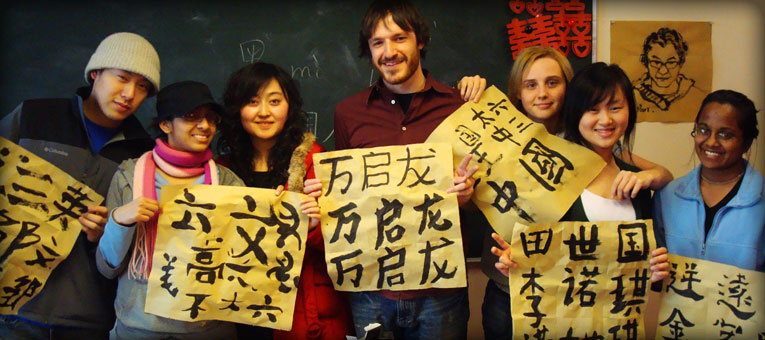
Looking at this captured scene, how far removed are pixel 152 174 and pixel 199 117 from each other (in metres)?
0.26

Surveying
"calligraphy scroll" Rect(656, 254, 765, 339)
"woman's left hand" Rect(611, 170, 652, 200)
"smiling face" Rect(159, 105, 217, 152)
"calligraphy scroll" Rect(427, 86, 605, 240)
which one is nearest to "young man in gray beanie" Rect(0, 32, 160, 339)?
"smiling face" Rect(159, 105, 217, 152)

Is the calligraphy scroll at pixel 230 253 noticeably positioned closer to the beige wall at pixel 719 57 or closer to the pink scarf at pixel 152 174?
the pink scarf at pixel 152 174

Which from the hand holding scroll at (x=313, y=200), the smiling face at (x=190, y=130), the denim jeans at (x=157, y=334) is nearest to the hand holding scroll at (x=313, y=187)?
the hand holding scroll at (x=313, y=200)

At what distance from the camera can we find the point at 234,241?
1.67 m

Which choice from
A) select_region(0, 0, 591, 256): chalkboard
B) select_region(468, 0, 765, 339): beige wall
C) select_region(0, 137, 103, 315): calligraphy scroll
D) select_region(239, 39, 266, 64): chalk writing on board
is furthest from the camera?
select_region(468, 0, 765, 339): beige wall

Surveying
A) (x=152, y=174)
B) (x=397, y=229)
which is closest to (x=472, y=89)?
(x=397, y=229)

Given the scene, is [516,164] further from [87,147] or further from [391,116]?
[87,147]

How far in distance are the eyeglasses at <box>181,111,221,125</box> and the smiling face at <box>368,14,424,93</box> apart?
2.10 ft

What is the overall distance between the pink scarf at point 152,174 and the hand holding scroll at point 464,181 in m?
0.85

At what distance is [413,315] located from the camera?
1.71m

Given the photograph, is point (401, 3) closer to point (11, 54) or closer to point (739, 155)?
point (739, 155)

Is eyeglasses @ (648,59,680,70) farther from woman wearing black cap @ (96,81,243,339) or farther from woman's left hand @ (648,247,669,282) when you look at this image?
woman wearing black cap @ (96,81,243,339)

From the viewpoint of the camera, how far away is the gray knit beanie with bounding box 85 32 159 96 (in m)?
1.82

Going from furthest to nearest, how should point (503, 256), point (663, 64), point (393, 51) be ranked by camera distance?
point (663, 64) < point (393, 51) < point (503, 256)
